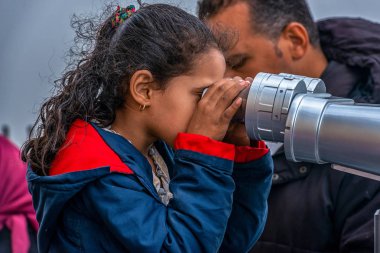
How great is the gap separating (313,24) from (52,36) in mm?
2085

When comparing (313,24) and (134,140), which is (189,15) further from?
(313,24)

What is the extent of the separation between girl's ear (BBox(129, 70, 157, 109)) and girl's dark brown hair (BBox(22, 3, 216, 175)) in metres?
0.01

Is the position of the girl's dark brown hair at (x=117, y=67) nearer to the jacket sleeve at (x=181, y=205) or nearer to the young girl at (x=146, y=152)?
the young girl at (x=146, y=152)

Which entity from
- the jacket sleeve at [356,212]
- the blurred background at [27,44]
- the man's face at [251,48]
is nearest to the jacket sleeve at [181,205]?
the jacket sleeve at [356,212]

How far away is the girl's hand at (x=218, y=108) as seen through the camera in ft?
2.97

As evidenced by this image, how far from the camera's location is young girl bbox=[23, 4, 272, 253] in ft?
2.96

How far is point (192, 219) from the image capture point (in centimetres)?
89

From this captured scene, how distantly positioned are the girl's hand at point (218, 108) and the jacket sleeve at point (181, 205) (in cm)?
2

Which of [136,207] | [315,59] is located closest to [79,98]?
[136,207]

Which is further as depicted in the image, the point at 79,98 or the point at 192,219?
the point at 79,98

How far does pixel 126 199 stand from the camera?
906mm

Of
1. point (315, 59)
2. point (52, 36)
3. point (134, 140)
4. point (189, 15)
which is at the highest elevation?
point (189, 15)

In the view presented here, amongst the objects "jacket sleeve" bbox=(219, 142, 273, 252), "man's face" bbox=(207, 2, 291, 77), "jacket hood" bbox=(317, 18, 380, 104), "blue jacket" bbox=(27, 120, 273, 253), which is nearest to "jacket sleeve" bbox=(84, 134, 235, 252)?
"blue jacket" bbox=(27, 120, 273, 253)

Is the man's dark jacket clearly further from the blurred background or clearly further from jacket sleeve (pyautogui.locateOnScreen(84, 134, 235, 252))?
the blurred background
